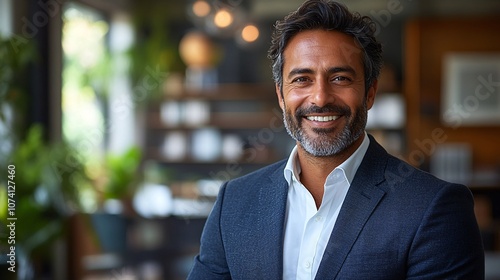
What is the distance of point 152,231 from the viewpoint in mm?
5523

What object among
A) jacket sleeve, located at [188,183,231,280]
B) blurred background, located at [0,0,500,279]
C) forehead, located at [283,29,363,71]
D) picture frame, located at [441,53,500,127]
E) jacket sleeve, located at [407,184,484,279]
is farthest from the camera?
picture frame, located at [441,53,500,127]

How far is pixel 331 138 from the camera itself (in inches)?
56.7

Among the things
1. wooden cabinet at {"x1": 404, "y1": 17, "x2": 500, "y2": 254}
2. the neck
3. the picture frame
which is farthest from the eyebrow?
the picture frame

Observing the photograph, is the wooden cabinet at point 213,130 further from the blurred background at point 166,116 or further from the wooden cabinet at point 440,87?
the wooden cabinet at point 440,87

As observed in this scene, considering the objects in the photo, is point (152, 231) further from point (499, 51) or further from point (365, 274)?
point (499, 51)

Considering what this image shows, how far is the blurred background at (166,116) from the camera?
15.5 feet

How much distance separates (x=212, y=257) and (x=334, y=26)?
58cm

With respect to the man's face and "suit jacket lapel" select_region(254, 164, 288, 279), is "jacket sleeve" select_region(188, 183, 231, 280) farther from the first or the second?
the man's face

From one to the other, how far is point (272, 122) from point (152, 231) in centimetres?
312

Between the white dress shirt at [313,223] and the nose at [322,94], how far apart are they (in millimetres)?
156

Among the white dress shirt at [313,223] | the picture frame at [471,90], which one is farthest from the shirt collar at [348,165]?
the picture frame at [471,90]

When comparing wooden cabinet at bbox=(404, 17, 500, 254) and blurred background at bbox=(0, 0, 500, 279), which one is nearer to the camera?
blurred background at bbox=(0, 0, 500, 279)

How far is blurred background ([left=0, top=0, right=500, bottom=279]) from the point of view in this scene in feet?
15.5

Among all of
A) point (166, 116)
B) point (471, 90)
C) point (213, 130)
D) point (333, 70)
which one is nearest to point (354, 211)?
point (333, 70)
